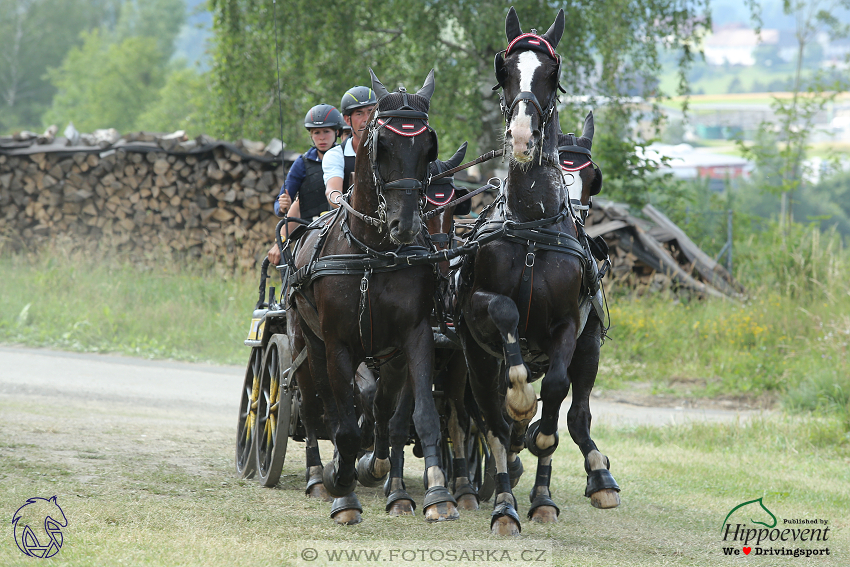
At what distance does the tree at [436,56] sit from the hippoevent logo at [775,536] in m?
8.15

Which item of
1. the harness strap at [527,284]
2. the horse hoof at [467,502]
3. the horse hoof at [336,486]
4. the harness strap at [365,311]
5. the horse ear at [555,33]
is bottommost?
the horse hoof at [467,502]

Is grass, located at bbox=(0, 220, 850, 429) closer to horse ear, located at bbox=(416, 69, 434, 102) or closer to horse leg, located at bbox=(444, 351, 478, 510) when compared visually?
horse leg, located at bbox=(444, 351, 478, 510)

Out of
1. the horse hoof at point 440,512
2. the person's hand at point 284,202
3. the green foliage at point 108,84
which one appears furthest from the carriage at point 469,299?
the green foliage at point 108,84

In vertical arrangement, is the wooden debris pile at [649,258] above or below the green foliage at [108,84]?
below

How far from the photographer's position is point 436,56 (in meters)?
12.6

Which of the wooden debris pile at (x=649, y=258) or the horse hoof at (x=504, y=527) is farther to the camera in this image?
the wooden debris pile at (x=649, y=258)

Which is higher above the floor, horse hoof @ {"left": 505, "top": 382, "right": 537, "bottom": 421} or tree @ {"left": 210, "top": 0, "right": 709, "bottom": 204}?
tree @ {"left": 210, "top": 0, "right": 709, "bottom": 204}

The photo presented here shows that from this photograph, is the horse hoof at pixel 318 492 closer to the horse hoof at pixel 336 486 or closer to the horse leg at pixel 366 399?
the horse leg at pixel 366 399

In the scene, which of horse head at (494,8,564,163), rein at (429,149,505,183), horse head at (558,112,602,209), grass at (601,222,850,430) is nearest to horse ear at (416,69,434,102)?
horse head at (494,8,564,163)

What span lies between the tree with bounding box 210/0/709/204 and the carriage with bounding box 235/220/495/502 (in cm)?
698

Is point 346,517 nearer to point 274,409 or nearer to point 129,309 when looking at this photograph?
point 274,409

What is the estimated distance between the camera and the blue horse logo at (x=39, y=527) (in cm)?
352

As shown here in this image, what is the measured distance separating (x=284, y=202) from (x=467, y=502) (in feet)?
7.98

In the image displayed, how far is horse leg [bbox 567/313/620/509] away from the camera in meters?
4.39
